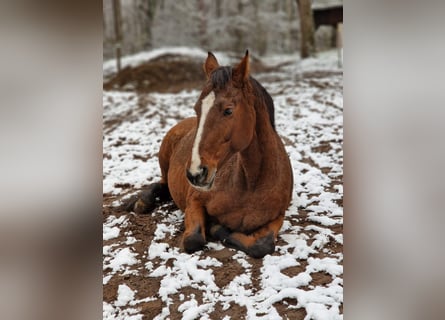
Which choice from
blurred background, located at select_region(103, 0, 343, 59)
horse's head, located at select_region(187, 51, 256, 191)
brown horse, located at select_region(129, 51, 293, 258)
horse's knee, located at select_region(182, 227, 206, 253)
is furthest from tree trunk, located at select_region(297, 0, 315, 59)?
horse's knee, located at select_region(182, 227, 206, 253)

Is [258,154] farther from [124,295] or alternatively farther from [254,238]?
[124,295]

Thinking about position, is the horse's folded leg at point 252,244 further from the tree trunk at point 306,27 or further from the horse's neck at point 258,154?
the tree trunk at point 306,27

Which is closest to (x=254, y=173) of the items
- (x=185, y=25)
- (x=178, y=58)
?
(x=178, y=58)

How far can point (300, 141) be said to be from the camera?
4.77 metres

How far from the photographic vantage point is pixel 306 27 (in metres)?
10.6

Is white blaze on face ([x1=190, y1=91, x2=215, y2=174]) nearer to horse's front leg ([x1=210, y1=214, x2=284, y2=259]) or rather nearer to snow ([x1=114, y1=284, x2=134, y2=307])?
horse's front leg ([x1=210, y1=214, x2=284, y2=259])

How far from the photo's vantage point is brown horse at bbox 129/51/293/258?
2.00m

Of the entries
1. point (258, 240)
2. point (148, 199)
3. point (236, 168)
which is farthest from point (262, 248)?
point (148, 199)

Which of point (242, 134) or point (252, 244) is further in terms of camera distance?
point (252, 244)

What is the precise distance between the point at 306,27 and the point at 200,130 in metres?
9.79

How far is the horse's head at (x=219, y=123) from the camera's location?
197 centimetres

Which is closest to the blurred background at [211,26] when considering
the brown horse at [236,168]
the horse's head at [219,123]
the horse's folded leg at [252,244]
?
the brown horse at [236,168]
